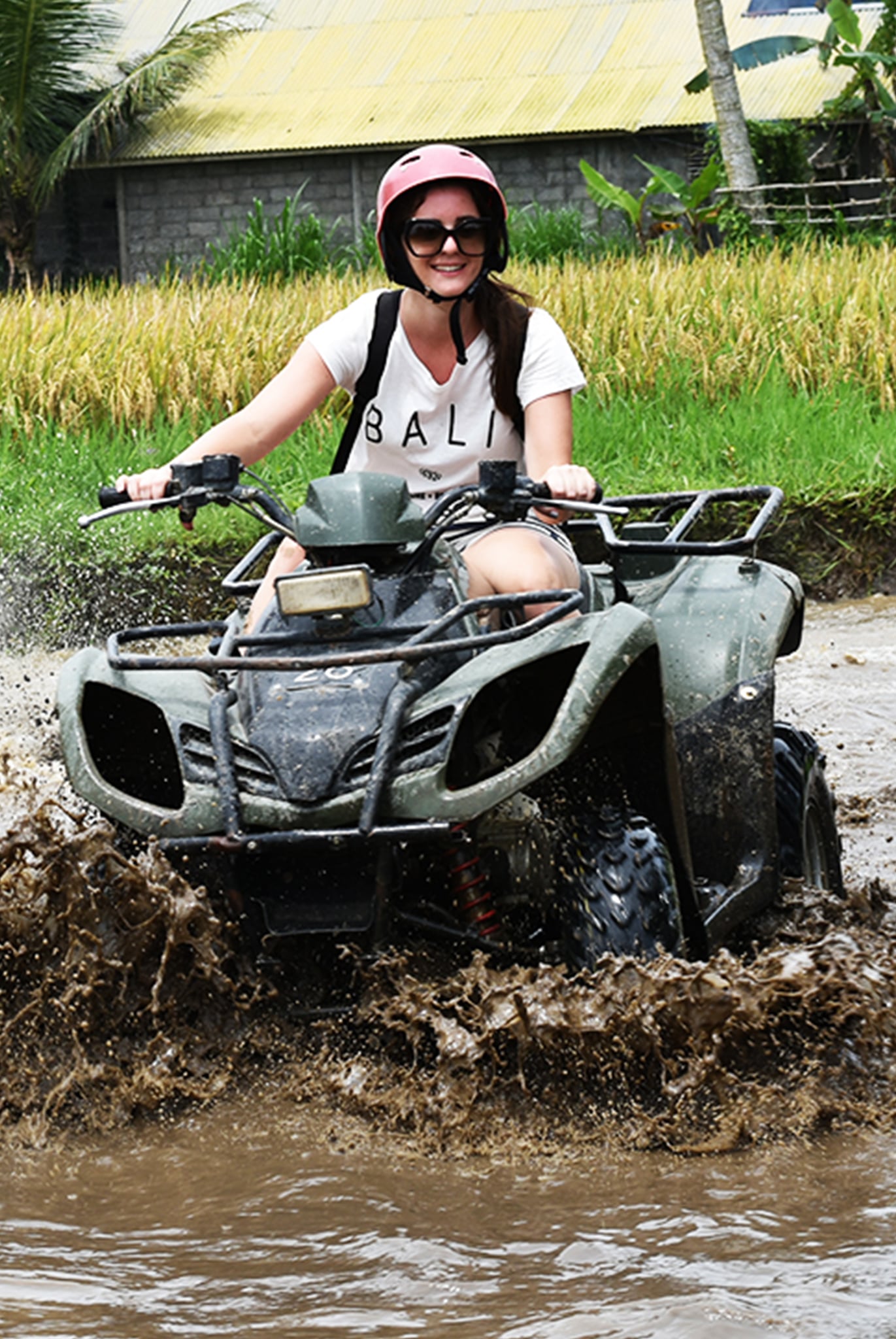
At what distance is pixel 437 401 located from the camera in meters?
4.45

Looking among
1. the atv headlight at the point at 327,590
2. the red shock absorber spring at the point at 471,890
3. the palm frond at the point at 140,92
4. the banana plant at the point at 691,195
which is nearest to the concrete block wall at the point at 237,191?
the palm frond at the point at 140,92

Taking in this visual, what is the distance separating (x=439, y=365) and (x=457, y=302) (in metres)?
0.16

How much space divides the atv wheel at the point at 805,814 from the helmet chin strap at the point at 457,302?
3.99ft

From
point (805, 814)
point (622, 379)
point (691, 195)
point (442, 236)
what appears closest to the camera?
point (442, 236)

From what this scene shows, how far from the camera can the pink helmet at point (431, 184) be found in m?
4.24

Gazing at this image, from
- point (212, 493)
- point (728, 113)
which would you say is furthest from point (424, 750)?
point (728, 113)

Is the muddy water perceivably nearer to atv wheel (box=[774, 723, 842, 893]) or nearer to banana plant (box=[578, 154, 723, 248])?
atv wheel (box=[774, 723, 842, 893])

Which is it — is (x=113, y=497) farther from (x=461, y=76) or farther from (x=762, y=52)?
(x=461, y=76)

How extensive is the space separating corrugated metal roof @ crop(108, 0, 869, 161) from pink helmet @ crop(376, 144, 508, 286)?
2052 cm

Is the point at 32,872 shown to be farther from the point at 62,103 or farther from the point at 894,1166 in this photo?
the point at 62,103

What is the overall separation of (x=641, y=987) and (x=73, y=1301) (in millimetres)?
1133

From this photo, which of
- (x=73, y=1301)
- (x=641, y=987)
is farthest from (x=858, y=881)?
(x=73, y=1301)

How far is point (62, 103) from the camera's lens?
27.2m

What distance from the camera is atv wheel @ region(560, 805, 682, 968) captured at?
3564mm
